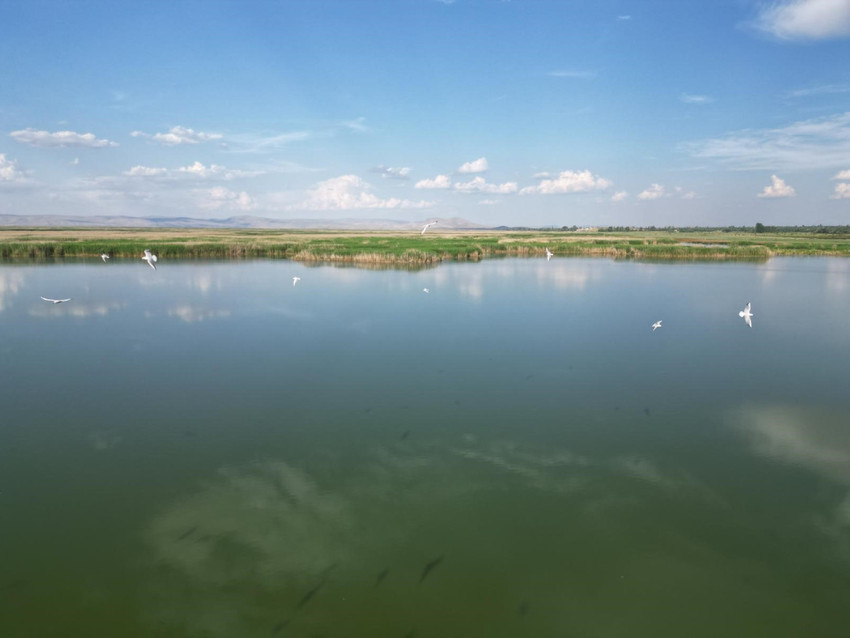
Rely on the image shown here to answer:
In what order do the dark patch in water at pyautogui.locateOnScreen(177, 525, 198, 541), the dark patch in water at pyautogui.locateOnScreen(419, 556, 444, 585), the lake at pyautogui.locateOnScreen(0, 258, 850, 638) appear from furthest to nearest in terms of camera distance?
the dark patch in water at pyautogui.locateOnScreen(177, 525, 198, 541), the dark patch in water at pyautogui.locateOnScreen(419, 556, 444, 585), the lake at pyautogui.locateOnScreen(0, 258, 850, 638)

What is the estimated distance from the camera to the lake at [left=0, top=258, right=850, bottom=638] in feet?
19.9

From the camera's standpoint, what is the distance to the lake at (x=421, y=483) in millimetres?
6070

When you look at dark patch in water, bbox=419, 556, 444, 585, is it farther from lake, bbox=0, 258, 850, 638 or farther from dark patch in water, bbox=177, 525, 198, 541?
dark patch in water, bbox=177, 525, 198, 541

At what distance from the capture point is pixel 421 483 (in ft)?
28.3

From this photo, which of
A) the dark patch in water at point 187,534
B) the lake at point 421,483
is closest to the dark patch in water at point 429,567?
the lake at point 421,483

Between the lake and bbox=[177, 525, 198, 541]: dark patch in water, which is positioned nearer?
the lake

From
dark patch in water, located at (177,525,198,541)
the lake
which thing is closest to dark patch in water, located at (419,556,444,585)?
the lake

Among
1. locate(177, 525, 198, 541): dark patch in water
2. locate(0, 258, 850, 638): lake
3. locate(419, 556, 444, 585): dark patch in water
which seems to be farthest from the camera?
locate(177, 525, 198, 541): dark patch in water

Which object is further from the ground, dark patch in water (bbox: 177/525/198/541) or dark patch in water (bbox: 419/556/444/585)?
dark patch in water (bbox: 177/525/198/541)

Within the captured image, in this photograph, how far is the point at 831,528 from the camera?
24.7 feet

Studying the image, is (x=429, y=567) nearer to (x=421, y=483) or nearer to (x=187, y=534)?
(x=421, y=483)

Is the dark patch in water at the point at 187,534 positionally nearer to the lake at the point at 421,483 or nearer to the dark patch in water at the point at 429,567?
the lake at the point at 421,483

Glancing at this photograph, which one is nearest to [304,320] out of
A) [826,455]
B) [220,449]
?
[220,449]

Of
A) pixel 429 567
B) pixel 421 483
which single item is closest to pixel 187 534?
pixel 429 567
